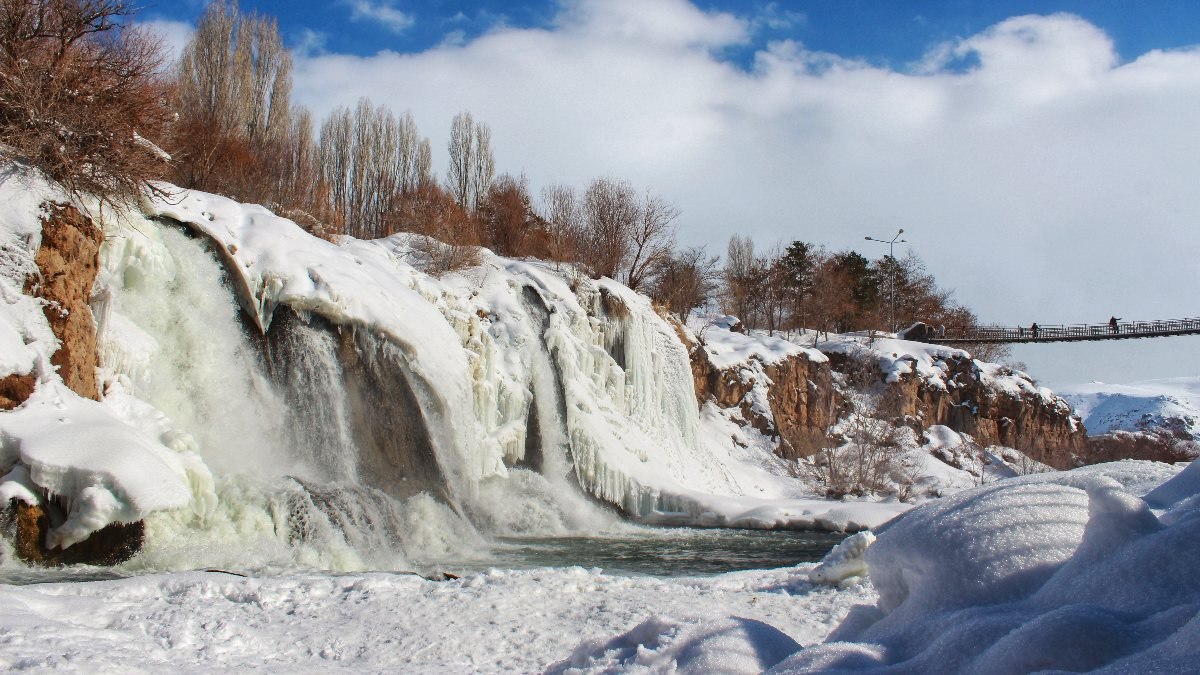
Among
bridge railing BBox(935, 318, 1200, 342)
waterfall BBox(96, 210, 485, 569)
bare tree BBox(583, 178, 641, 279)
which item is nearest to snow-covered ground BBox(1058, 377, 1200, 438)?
bridge railing BBox(935, 318, 1200, 342)

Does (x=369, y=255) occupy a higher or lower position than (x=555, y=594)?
higher

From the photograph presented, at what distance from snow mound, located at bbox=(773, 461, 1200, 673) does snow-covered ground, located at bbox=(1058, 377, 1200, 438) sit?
252ft

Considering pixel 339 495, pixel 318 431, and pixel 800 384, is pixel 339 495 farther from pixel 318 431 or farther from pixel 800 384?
pixel 800 384

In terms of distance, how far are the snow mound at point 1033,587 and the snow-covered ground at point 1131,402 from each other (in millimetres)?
76736

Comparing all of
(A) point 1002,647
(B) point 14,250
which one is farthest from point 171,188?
(A) point 1002,647

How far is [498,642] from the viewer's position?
243 inches

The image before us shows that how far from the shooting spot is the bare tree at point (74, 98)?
11086 mm

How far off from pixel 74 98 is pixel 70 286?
9.66 feet

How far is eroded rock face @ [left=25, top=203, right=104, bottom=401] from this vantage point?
10062 millimetres

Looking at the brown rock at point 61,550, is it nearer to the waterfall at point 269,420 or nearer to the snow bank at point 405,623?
the waterfall at point 269,420

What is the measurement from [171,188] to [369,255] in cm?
468

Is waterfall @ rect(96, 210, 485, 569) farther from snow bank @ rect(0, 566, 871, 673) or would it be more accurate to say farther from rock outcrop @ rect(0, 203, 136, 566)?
snow bank @ rect(0, 566, 871, 673)

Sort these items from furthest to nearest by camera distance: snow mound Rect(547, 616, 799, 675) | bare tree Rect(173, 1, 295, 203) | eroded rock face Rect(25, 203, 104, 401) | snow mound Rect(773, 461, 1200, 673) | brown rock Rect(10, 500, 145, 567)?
bare tree Rect(173, 1, 295, 203) < eroded rock face Rect(25, 203, 104, 401) < brown rock Rect(10, 500, 145, 567) < snow mound Rect(547, 616, 799, 675) < snow mound Rect(773, 461, 1200, 673)

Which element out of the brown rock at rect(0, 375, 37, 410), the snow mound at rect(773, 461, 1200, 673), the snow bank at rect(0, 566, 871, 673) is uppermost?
→ the brown rock at rect(0, 375, 37, 410)
